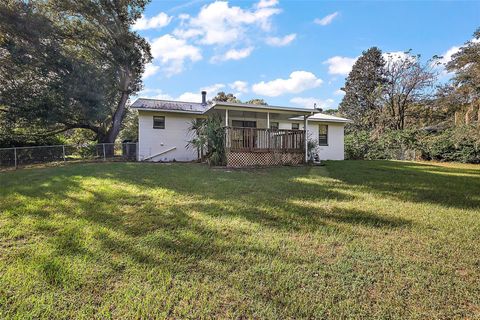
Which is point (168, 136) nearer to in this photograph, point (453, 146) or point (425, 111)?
point (453, 146)

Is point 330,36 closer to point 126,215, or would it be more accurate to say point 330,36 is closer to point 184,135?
point 184,135

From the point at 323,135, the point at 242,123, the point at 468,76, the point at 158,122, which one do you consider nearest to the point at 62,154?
the point at 158,122

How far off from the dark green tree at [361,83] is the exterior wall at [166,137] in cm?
2250

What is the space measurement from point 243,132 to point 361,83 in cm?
2753

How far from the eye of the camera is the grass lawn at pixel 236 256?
200cm

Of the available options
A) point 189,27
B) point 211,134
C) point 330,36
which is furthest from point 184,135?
point 330,36

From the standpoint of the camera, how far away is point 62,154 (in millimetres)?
12102

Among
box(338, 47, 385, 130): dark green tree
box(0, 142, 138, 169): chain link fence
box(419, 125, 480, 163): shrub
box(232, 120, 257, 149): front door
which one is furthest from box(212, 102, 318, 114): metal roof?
box(338, 47, 385, 130): dark green tree

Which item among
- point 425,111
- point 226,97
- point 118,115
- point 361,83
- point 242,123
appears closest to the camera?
point 242,123

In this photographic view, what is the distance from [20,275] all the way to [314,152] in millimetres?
12632

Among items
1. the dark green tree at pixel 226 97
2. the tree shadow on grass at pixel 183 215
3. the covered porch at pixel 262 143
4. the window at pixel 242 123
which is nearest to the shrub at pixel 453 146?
the covered porch at pixel 262 143

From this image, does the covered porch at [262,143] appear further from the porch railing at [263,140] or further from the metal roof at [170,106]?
the metal roof at [170,106]

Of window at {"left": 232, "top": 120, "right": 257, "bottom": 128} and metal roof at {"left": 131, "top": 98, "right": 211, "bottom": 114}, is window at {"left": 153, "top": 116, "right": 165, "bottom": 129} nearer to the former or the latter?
metal roof at {"left": 131, "top": 98, "right": 211, "bottom": 114}

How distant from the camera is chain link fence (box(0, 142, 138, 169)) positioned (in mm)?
10938
